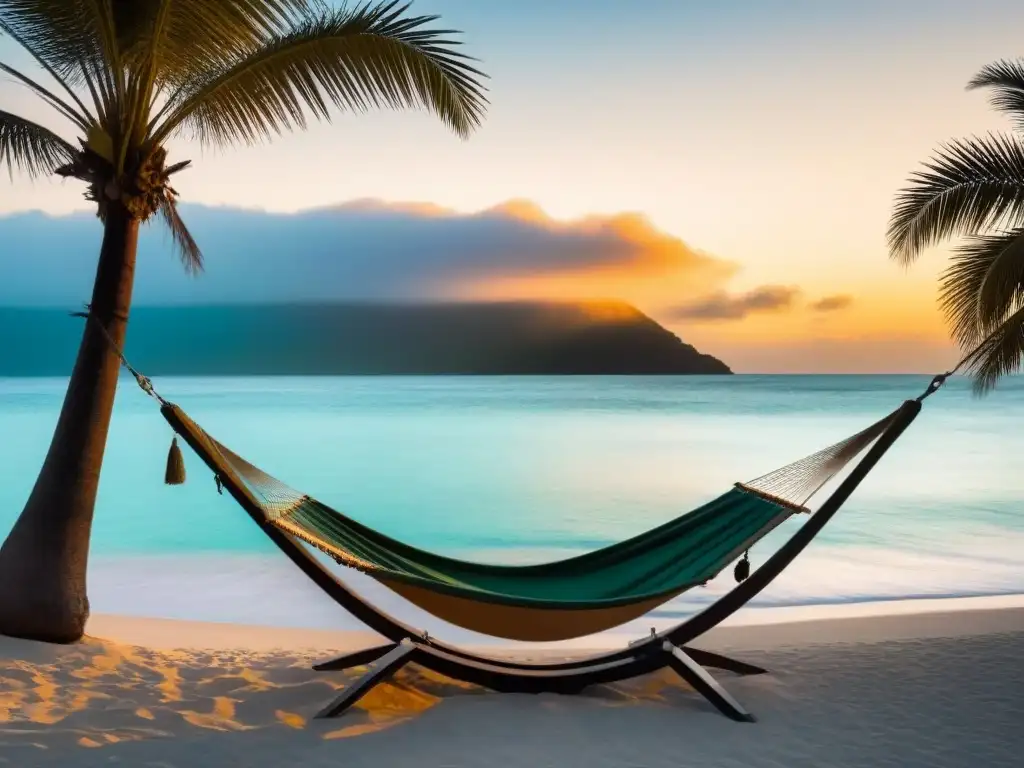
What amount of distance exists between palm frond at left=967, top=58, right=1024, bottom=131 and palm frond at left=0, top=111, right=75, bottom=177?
412 centimetres

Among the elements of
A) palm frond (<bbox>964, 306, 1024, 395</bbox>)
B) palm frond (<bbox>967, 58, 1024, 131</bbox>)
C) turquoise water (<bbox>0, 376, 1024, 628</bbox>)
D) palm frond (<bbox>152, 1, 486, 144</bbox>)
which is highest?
palm frond (<bbox>967, 58, 1024, 131</bbox>)

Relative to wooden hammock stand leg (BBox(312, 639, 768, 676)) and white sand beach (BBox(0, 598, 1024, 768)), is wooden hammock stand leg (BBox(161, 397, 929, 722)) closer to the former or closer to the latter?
white sand beach (BBox(0, 598, 1024, 768))

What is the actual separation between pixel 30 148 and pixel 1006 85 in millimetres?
4375

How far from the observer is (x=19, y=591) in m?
2.66

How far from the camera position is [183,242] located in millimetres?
3699

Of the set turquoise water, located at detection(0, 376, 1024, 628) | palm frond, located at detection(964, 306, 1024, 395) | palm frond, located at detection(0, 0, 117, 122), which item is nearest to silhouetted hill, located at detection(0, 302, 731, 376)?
turquoise water, located at detection(0, 376, 1024, 628)

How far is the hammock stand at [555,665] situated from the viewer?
2141mm

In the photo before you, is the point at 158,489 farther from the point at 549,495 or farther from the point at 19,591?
the point at 19,591

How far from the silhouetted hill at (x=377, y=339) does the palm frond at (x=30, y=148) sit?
32231mm

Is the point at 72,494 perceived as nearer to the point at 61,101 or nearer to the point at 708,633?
the point at 61,101

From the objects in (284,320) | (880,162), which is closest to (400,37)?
(880,162)

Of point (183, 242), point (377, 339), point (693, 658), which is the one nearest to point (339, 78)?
point (183, 242)

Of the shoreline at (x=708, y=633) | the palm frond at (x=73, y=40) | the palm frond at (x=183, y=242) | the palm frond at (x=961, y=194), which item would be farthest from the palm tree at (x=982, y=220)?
the palm frond at (x=73, y=40)

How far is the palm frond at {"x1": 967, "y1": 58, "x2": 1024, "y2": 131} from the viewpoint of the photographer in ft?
13.8
